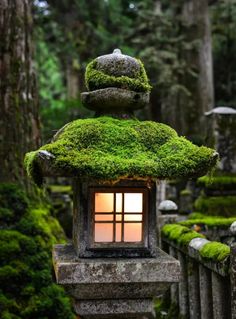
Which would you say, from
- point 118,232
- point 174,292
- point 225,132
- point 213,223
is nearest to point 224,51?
point 225,132

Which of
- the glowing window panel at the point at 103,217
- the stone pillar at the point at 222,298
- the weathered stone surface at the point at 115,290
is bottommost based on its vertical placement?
the stone pillar at the point at 222,298

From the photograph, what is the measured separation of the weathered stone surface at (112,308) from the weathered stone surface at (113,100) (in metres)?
1.47

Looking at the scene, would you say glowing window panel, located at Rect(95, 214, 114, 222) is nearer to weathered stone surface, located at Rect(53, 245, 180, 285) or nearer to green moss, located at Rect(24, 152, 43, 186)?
weathered stone surface, located at Rect(53, 245, 180, 285)

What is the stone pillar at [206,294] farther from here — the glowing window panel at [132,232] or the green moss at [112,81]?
the green moss at [112,81]

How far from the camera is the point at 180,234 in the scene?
541cm

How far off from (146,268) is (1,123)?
3.74 meters

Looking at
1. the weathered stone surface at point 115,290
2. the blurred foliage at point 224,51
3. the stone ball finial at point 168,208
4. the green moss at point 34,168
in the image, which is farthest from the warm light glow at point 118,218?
the blurred foliage at point 224,51

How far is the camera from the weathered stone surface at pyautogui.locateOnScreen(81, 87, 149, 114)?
12.0ft

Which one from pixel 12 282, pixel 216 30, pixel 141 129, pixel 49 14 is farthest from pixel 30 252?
pixel 216 30

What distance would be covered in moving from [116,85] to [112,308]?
169cm

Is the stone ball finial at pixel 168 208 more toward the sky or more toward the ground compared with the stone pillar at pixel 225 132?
more toward the ground

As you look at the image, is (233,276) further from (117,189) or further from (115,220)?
(117,189)

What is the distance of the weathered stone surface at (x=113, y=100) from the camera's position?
3.65 meters

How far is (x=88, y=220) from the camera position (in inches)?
139
